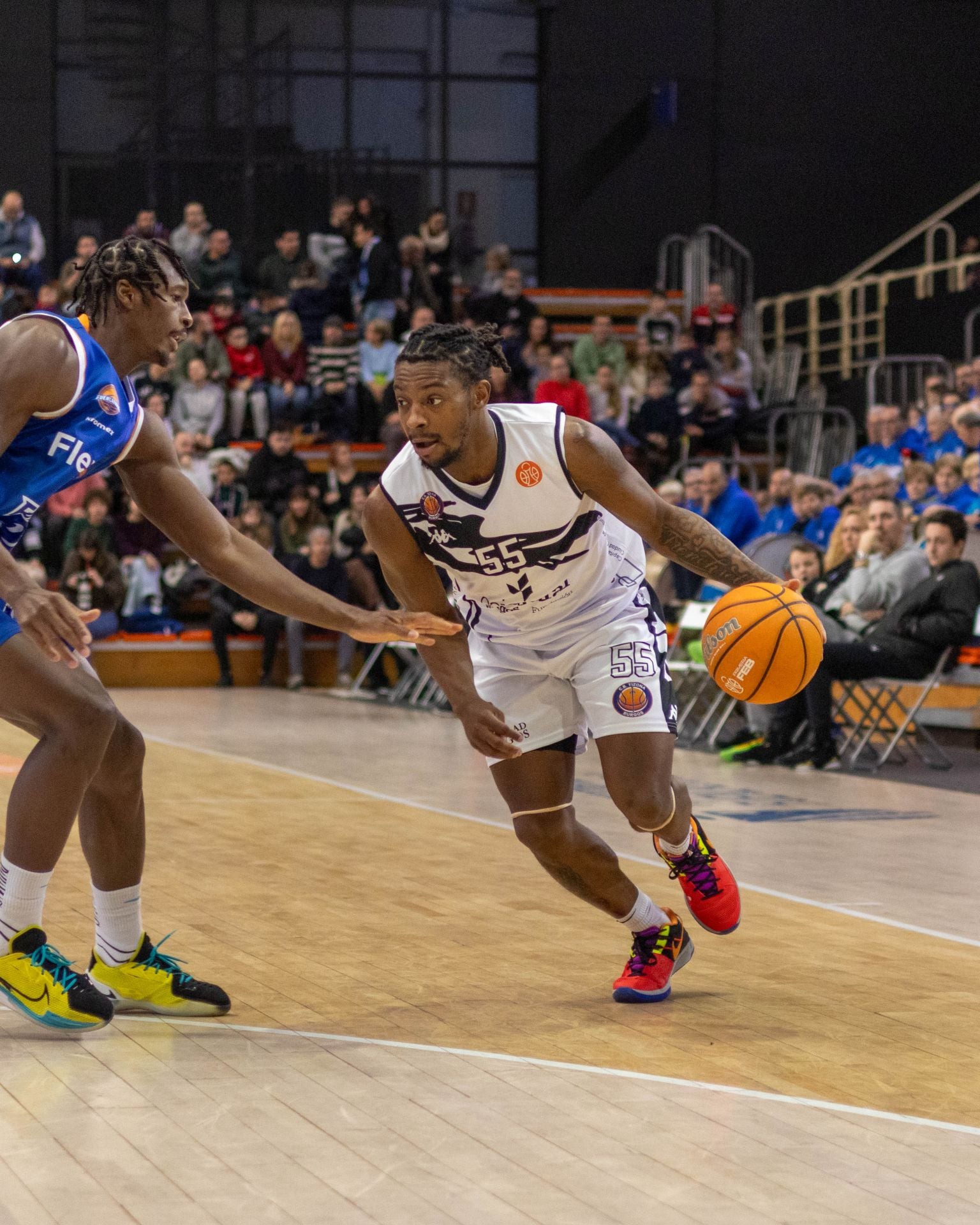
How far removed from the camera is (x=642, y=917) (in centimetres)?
476

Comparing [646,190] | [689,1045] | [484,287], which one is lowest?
[689,1045]

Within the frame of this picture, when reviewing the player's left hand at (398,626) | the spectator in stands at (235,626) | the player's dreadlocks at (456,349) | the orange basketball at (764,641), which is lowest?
the spectator in stands at (235,626)

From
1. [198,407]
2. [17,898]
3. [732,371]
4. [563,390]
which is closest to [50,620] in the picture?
[17,898]

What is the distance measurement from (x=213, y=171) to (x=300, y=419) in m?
5.92

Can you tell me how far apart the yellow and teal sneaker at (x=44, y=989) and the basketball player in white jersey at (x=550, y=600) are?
1.15 metres

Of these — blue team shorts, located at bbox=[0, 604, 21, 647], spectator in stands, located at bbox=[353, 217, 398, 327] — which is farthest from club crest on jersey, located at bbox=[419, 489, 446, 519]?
spectator in stands, located at bbox=[353, 217, 398, 327]

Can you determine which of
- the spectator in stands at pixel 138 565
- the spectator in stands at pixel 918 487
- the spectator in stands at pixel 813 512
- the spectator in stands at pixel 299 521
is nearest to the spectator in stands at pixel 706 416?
the spectator in stands at pixel 299 521

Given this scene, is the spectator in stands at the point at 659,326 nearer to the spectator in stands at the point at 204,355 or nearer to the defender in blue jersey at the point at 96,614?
the spectator in stands at the point at 204,355

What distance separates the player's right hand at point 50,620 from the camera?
3568mm

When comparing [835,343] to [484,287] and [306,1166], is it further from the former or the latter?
[306,1166]

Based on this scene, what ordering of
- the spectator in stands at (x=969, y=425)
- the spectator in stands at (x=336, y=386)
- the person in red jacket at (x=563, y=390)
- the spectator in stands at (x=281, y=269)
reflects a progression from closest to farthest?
the spectator in stands at (x=969, y=425) < the person in red jacket at (x=563, y=390) < the spectator in stands at (x=336, y=386) < the spectator in stands at (x=281, y=269)

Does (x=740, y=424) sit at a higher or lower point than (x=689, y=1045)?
higher

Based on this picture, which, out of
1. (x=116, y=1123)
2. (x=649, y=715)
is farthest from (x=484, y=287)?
(x=116, y=1123)

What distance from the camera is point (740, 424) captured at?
57.3 ft
